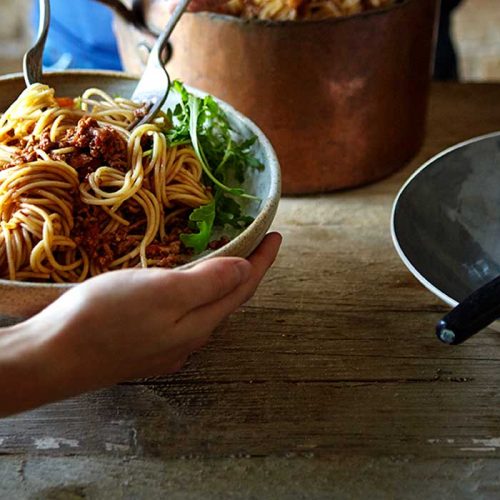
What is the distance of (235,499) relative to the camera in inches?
29.5

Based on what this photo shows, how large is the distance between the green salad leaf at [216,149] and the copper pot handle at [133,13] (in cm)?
17

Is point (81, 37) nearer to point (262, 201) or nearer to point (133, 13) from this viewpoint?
point (133, 13)

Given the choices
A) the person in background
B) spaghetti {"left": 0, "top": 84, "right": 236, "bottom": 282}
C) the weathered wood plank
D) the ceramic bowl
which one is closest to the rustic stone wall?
the person in background

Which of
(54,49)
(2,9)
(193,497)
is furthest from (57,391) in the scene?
(2,9)

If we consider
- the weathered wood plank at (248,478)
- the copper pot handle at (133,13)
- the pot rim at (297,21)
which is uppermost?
the pot rim at (297,21)

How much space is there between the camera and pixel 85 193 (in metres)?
0.88

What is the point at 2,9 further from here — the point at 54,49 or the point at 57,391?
the point at 57,391

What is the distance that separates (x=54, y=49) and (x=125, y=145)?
845 mm

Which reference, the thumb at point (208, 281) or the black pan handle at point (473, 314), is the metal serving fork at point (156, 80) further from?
the black pan handle at point (473, 314)

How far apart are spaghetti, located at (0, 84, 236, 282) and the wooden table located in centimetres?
14

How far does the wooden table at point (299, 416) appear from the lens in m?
0.77

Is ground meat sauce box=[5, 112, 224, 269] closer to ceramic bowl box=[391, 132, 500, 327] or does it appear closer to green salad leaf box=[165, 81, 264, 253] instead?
green salad leaf box=[165, 81, 264, 253]

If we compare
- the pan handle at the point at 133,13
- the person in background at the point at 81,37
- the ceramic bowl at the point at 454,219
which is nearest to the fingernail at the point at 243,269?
the ceramic bowl at the point at 454,219

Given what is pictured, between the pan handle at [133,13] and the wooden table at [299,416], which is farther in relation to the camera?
the pan handle at [133,13]
